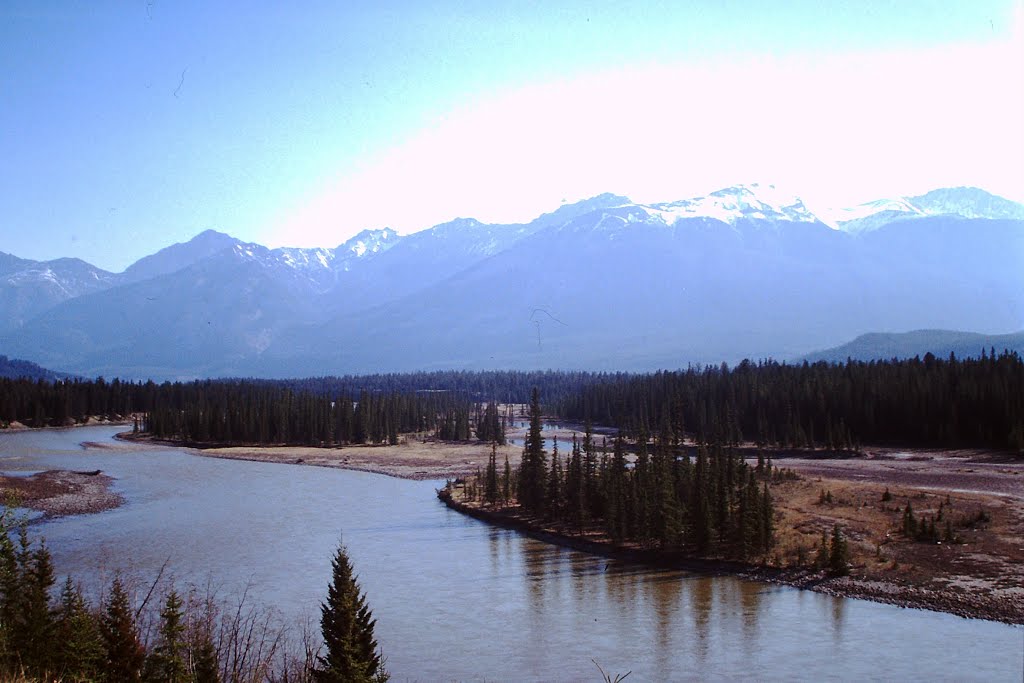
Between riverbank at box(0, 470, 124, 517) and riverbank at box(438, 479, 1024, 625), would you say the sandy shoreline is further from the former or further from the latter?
riverbank at box(0, 470, 124, 517)

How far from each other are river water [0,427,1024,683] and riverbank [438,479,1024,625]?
169 centimetres

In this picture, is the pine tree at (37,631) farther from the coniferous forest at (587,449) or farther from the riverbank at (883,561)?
the riverbank at (883,561)

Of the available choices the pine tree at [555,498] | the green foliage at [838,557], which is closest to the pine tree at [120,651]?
the green foliage at [838,557]

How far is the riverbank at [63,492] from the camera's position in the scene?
67438 mm

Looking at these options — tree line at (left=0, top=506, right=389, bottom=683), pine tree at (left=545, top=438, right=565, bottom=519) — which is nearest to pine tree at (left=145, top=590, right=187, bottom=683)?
tree line at (left=0, top=506, right=389, bottom=683)

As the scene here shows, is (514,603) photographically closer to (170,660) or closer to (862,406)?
(170,660)

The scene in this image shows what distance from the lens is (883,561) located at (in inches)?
1887

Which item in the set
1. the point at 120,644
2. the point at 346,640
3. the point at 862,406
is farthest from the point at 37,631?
the point at 862,406

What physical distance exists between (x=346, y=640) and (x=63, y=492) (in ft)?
202

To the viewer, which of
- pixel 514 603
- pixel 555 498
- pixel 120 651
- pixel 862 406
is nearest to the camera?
pixel 120 651

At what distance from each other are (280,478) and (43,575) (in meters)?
68.2

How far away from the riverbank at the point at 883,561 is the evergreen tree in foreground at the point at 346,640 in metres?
28.1

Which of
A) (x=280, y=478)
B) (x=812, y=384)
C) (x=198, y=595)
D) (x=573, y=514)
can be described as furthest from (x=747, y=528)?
(x=812, y=384)

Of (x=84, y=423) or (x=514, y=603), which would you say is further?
(x=84, y=423)
